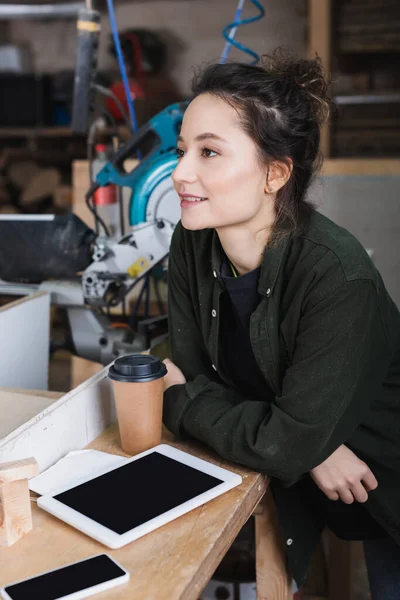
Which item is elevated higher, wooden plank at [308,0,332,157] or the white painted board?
wooden plank at [308,0,332,157]

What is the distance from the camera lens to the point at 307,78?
45.1 inches

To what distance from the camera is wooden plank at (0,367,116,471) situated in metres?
0.96

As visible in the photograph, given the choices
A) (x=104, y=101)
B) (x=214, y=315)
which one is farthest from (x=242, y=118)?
(x=104, y=101)

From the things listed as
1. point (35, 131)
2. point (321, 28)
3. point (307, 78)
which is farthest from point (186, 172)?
point (35, 131)

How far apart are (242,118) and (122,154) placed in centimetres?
64

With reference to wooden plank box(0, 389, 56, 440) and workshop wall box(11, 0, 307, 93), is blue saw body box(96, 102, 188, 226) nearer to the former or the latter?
wooden plank box(0, 389, 56, 440)

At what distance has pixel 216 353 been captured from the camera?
123cm

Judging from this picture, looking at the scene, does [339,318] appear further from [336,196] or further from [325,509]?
[336,196]

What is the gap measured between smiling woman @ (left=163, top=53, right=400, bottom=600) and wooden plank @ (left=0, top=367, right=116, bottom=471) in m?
0.12

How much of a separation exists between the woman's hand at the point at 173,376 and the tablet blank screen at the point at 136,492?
0.74ft

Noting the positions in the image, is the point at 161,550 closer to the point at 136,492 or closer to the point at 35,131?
the point at 136,492

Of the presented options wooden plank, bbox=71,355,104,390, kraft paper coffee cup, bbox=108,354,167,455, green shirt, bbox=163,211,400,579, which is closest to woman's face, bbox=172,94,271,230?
green shirt, bbox=163,211,400,579

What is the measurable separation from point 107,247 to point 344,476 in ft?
2.54

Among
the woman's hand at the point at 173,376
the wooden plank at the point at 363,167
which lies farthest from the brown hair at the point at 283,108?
the wooden plank at the point at 363,167
